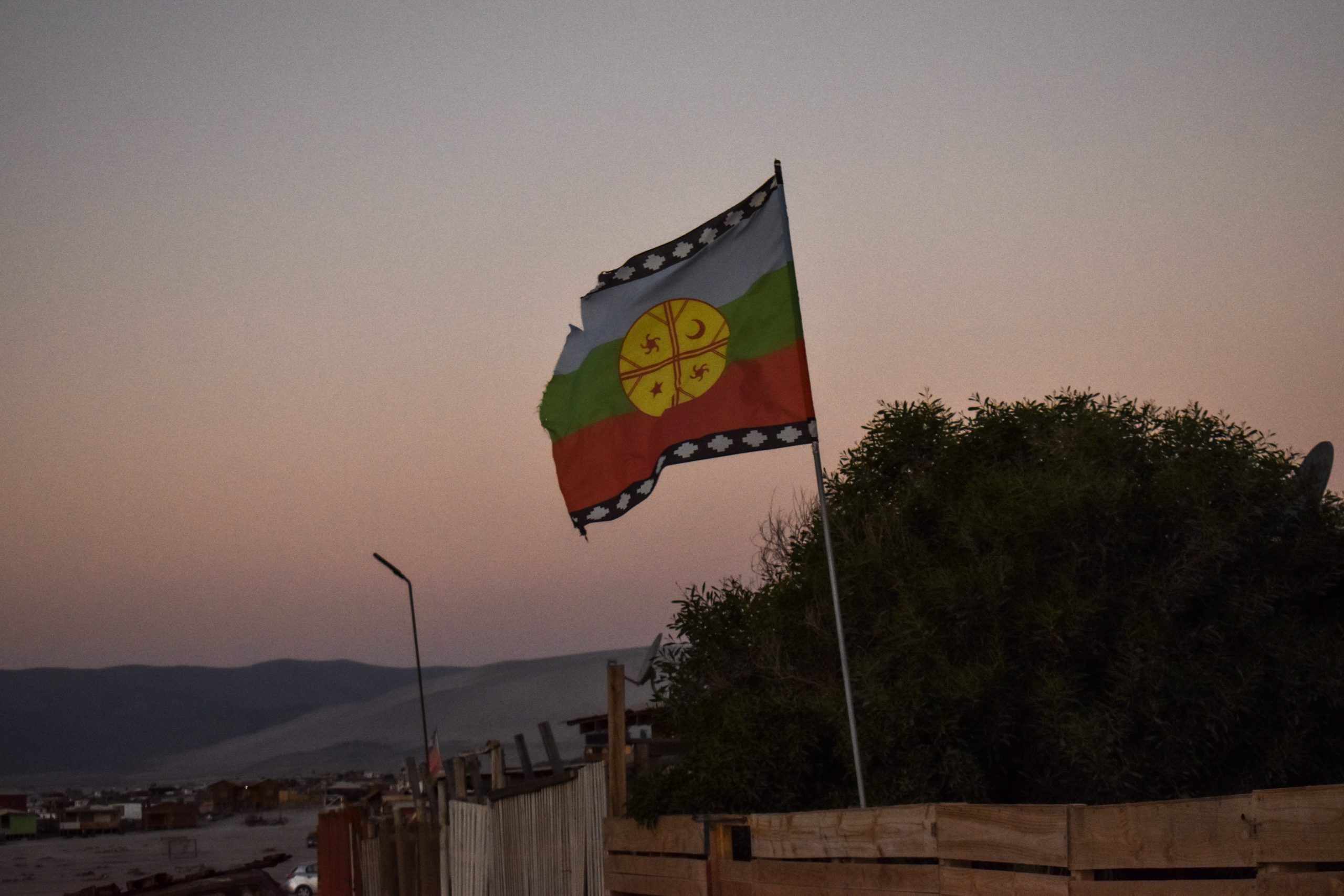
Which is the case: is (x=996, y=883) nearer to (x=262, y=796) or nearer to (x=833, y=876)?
(x=833, y=876)

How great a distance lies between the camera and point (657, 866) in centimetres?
1185

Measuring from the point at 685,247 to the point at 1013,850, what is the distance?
620 centimetres

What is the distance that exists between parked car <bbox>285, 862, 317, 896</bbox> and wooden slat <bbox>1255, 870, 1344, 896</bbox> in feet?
138

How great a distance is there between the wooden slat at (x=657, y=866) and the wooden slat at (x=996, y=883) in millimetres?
3046

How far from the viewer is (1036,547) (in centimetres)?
1502

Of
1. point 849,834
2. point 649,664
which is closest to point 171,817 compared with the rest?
point 649,664

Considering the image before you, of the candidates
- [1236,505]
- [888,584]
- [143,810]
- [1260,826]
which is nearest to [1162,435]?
[1236,505]

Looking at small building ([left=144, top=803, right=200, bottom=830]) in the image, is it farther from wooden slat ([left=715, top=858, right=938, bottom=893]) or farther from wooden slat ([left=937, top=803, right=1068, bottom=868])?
wooden slat ([left=937, top=803, right=1068, bottom=868])

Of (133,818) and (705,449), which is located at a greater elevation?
(705,449)

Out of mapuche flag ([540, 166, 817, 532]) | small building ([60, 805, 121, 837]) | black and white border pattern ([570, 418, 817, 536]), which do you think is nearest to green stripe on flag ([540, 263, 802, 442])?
mapuche flag ([540, 166, 817, 532])

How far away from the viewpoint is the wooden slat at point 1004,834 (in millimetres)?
7480

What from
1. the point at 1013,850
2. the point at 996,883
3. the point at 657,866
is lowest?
the point at 657,866

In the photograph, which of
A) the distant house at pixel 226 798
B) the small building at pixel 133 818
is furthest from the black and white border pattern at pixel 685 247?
the distant house at pixel 226 798

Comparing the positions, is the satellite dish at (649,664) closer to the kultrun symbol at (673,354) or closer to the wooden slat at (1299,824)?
the kultrun symbol at (673,354)
